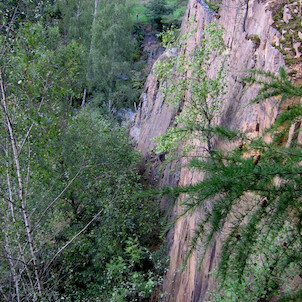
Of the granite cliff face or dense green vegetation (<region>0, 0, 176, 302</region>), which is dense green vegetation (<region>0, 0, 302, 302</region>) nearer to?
dense green vegetation (<region>0, 0, 176, 302</region>)

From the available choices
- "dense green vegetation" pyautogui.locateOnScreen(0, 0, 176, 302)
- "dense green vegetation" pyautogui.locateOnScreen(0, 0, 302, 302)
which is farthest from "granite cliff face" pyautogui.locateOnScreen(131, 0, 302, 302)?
"dense green vegetation" pyautogui.locateOnScreen(0, 0, 176, 302)

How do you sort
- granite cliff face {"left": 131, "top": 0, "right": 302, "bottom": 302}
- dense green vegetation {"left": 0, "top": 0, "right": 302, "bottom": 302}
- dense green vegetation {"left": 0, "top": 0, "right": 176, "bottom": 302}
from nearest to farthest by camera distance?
dense green vegetation {"left": 0, "top": 0, "right": 302, "bottom": 302} < dense green vegetation {"left": 0, "top": 0, "right": 176, "bottom": 302} < granite cliff face {"left": 131, "top": 0, "right": 302, "bottom": 302}

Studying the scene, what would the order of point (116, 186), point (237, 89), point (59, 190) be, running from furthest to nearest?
point (116, 186) → point (59, 190) → point (237, 89)

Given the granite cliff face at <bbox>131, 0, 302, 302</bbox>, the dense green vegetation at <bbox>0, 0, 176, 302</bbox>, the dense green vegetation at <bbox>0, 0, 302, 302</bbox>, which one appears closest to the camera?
the dense green vegetation at <bbox>0, 0, 302, 302</bbox>

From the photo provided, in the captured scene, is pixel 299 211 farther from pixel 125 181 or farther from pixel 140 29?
pixel 140 29

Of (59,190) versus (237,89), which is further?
(59,190)

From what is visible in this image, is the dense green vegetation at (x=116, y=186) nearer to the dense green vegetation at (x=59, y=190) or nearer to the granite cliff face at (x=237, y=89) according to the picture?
the dense green vegetation at (x=59, y=190)

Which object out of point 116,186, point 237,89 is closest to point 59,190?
point 116,186

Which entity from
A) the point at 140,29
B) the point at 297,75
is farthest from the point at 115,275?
the point at 140,29

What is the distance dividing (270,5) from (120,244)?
6.55 m

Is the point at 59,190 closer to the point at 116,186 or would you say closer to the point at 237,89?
the point at 116,186

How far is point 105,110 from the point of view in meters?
22.5

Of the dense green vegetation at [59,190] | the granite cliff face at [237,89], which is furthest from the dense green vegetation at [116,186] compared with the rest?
the granite cliff face at [237,89]

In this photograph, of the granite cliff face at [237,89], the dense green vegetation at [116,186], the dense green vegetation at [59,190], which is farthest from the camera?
the granite cliff face at [237,89]
